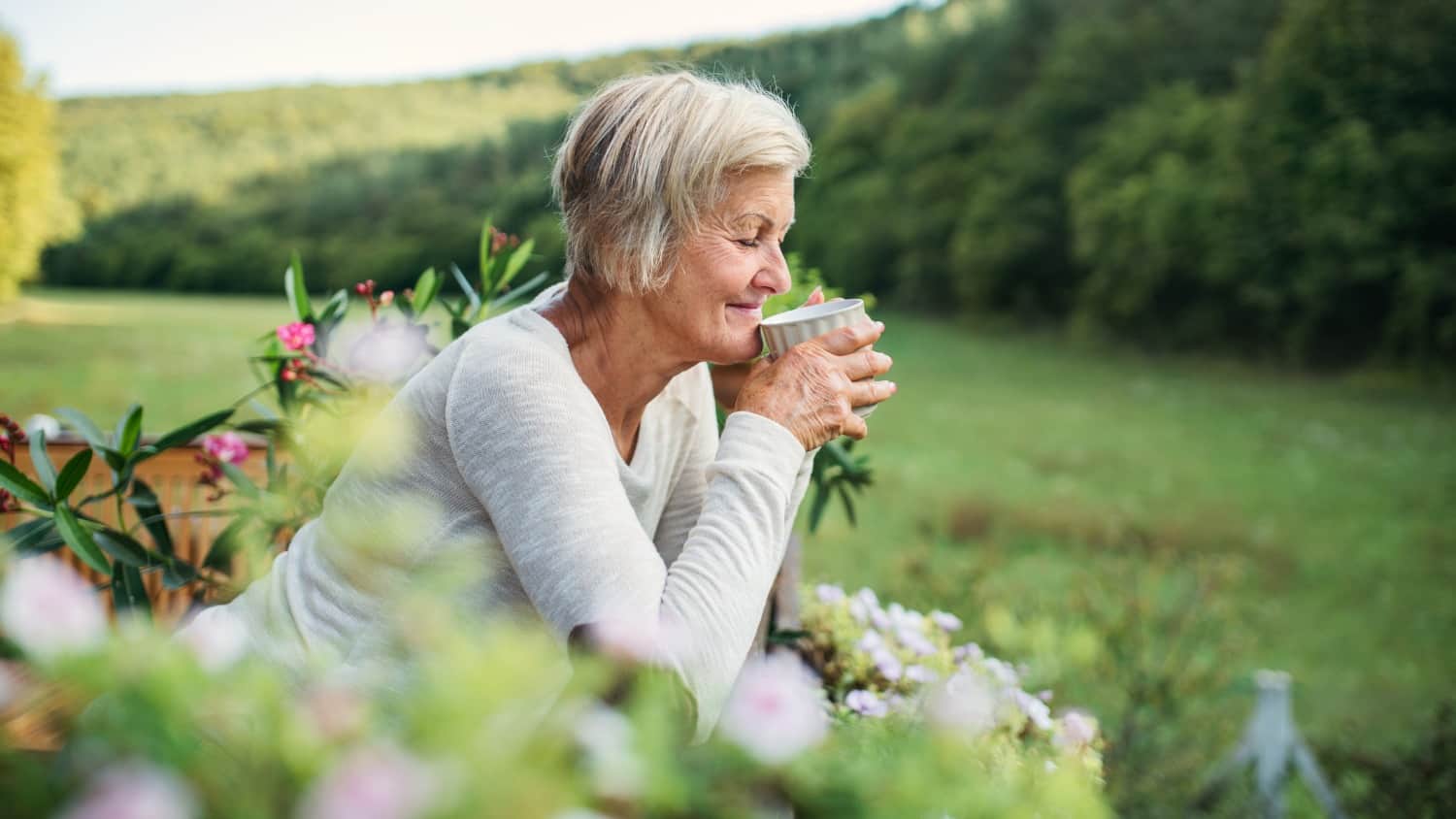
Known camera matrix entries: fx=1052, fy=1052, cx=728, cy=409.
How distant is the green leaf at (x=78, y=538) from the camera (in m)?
1.54

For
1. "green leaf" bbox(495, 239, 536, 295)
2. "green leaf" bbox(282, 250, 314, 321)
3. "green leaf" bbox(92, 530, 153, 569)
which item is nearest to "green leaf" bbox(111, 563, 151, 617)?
"green leaf" bbox(92, 530, 153, 569)

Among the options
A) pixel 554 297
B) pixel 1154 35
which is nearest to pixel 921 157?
pixel 1154 35

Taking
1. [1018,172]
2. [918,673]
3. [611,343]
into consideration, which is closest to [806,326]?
[611,343]

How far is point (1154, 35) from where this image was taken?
14.2 metres

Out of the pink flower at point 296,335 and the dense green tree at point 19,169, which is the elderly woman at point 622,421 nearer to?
the pink flower at point 296,335

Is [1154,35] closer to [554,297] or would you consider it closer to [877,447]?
[877,447]

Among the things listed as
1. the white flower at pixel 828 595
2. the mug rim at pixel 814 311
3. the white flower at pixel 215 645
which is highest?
the white flower at pixel 215 645

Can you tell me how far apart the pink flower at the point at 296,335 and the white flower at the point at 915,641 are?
3.83 ft

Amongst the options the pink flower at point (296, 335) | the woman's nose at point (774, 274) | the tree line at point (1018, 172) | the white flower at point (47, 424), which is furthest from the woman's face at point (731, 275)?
the tree line at point (1018, 172)

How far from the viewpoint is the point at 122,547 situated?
1691 mm

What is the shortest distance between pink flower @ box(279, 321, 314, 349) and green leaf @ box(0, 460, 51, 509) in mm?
449

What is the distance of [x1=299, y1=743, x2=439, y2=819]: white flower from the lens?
0.32m

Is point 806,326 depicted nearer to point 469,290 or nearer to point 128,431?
point 469,290

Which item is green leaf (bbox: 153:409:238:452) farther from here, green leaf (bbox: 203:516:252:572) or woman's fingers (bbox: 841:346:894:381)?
woman's fingers (bbox: 841:346:894:381)
